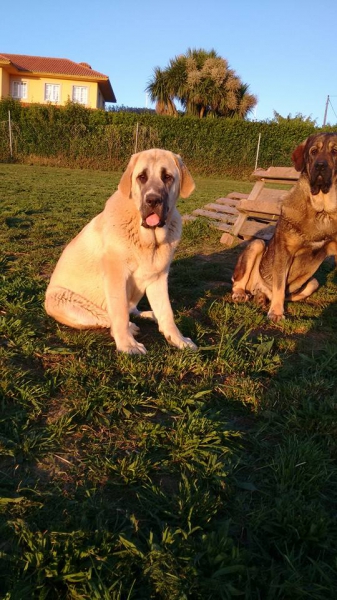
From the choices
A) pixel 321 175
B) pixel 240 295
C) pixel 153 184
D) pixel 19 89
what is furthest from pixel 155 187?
pixel 19 89

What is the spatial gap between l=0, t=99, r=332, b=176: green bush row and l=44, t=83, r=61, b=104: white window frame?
42.2 feet

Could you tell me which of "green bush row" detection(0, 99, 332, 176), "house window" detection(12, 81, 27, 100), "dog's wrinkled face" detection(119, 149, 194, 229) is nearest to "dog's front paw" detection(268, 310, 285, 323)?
"dog's wrinkled face" detection(119, 149, 194, 229)

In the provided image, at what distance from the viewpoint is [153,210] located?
9.82 feet

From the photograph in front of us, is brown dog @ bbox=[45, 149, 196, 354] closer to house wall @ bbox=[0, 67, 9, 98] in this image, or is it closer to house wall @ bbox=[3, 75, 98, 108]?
house wall @ bbox=[0, 67, 9, 98]

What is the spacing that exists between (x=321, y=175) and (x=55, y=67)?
37052mm

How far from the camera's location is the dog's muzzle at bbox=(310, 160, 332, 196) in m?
3.81

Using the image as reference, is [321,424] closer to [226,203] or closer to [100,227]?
[100,227]

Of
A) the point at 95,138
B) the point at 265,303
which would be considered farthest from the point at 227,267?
the point at 95,138

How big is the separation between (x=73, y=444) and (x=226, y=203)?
780 centimetres

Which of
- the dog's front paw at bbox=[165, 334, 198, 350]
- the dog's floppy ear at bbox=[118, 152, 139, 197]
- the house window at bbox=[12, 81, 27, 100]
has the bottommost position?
the dog's front paw at bbox=[165, 334, 198, 350]

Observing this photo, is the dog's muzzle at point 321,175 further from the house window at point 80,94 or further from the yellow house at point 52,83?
the house window at point 80,94

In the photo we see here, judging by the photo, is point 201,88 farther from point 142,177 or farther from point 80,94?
point 142,177

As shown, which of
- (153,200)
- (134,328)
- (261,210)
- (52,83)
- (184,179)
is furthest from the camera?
(52,83)

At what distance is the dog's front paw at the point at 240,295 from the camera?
4.48 metres
